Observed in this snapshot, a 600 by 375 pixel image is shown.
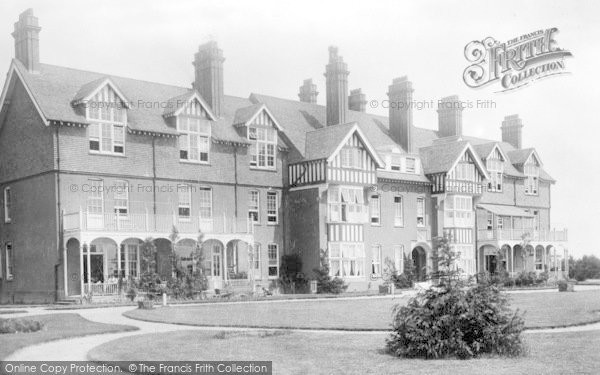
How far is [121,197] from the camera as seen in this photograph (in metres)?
37.2

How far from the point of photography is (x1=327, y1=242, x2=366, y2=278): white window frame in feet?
144

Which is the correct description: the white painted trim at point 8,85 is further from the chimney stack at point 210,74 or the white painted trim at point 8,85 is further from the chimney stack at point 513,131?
the chimney stack at point 513,131

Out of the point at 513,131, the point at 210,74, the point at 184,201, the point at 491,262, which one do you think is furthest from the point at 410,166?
the point at 513,131

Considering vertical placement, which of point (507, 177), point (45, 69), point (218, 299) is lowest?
point (218, 299)

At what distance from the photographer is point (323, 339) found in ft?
59.0

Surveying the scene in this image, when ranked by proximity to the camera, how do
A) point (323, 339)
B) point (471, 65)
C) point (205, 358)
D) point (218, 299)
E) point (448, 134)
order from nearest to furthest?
1. point (205, 358)
2. point (323, 339)
3. point (471, 65)
4. point (218, 299)
5. point (448, 134)

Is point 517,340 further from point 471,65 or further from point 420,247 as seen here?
point 420,247

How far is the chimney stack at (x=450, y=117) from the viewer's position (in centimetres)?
5781

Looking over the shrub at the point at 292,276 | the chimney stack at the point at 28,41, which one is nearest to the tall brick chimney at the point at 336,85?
the shrub at the point at 292,276

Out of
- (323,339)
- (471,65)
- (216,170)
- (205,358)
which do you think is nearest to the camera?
(205,358)

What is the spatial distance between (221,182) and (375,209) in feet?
37.6

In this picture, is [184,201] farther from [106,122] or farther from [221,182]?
[106,122]

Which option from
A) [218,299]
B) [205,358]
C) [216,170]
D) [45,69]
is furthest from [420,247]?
[205,358]

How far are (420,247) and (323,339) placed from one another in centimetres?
3479
